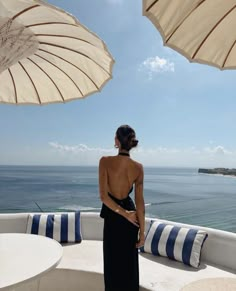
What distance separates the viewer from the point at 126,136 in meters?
2.39

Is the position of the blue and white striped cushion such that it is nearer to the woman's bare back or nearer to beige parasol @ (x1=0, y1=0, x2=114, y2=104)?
the woman's bare back

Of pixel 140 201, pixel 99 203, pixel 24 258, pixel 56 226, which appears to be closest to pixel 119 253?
pixel 140 201

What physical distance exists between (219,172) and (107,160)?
7122 cm

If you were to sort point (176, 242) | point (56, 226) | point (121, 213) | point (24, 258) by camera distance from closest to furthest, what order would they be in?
point (24, 258) → point (121, 213) → point (176, 242) → point (56, 226)

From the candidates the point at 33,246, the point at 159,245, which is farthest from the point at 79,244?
the point at 33,246

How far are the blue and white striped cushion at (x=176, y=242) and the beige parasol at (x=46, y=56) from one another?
1.71m

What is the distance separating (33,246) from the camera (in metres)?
2.19

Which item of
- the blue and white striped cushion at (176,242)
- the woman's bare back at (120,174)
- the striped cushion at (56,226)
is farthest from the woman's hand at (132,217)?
the striped cushion at (56,226)

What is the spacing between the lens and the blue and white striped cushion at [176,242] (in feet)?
9.82

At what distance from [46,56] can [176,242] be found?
2.27 m

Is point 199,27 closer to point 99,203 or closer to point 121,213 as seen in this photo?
point 121,213

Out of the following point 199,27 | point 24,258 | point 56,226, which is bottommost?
point 56,226

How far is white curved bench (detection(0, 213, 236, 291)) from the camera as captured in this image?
8.69 feet

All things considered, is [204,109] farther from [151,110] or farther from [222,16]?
[222,16]
